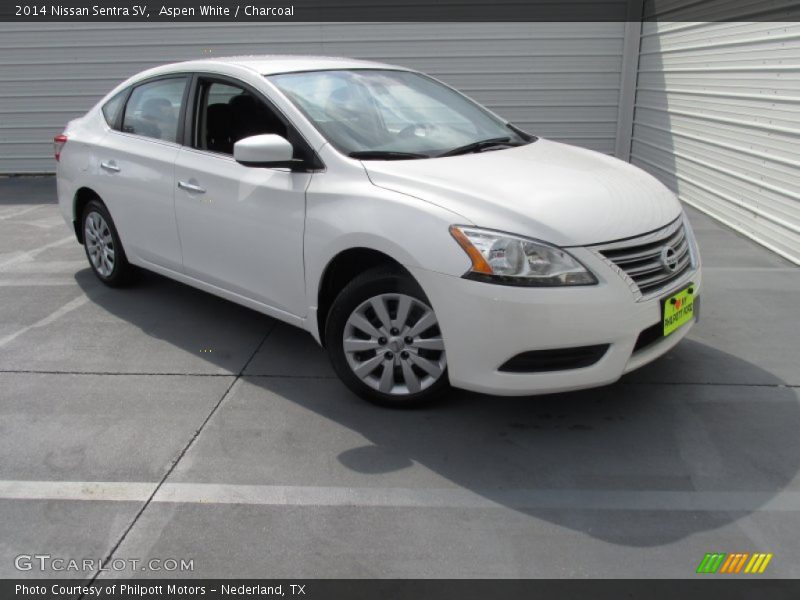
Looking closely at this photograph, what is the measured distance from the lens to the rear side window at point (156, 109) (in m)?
4.62

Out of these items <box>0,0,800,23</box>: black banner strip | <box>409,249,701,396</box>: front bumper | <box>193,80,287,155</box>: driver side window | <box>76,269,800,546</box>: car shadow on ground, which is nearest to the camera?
→ <box>76,269,800,546</box>: car shadow on ground

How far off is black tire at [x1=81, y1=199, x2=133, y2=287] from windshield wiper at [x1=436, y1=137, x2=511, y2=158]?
2.59 m

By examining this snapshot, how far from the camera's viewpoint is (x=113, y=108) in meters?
5.28

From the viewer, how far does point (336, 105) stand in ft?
13.2

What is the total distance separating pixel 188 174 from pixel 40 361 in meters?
1.40

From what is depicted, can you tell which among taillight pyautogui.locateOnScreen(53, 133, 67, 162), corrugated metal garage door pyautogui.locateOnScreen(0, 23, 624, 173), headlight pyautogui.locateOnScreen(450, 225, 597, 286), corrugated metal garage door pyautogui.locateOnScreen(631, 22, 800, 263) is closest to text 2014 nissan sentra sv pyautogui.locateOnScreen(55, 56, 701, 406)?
headlight pyautogui.locateOnScreen(450, 225, 597, 286)

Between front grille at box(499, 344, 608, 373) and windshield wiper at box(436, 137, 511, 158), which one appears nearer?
front grille at box(499, 344, 608, 373)

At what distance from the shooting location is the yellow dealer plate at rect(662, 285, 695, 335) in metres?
3.35

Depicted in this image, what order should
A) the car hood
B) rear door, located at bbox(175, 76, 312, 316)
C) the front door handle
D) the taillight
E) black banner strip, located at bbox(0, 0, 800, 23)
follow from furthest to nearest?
black banner strip, located at bbox(0, 0, 800, 23) → the taillight → the front door handle → rear door, located at bbox(175, 76, 312, 316) → the car hood

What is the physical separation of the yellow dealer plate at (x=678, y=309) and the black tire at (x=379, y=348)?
40.3 inches

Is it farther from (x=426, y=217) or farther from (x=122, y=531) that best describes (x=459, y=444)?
(x=122, y=531)

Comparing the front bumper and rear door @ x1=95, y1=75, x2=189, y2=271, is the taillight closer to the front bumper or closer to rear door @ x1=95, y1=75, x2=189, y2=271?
rear door @ x1=95, y1=75, x2=189, y2=271

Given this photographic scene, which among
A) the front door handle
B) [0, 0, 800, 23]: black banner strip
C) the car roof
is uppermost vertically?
[0, 0, 800, 23]: black banner strip
